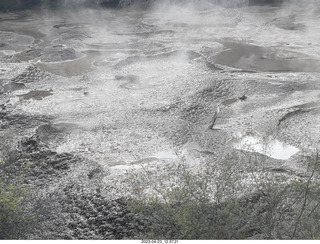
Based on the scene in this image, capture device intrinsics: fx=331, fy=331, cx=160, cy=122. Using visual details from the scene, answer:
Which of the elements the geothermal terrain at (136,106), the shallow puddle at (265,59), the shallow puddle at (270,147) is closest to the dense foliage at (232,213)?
the geothermal terrain at (136,106)

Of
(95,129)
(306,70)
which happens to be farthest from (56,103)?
(306,70)

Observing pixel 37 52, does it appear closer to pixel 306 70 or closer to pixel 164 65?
pixel 164 65

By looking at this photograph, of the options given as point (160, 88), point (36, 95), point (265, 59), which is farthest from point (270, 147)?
point (36, 95)

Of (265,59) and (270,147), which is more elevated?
(265,59)

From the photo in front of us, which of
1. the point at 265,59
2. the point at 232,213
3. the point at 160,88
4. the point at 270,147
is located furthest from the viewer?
the point at 265,59

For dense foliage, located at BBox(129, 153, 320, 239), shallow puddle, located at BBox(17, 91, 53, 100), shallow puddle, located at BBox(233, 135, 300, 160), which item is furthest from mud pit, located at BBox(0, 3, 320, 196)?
dense foliage, located at BBox(129, 153, 320, 239)

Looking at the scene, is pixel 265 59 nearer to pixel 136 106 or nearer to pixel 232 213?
pixel 136 106
